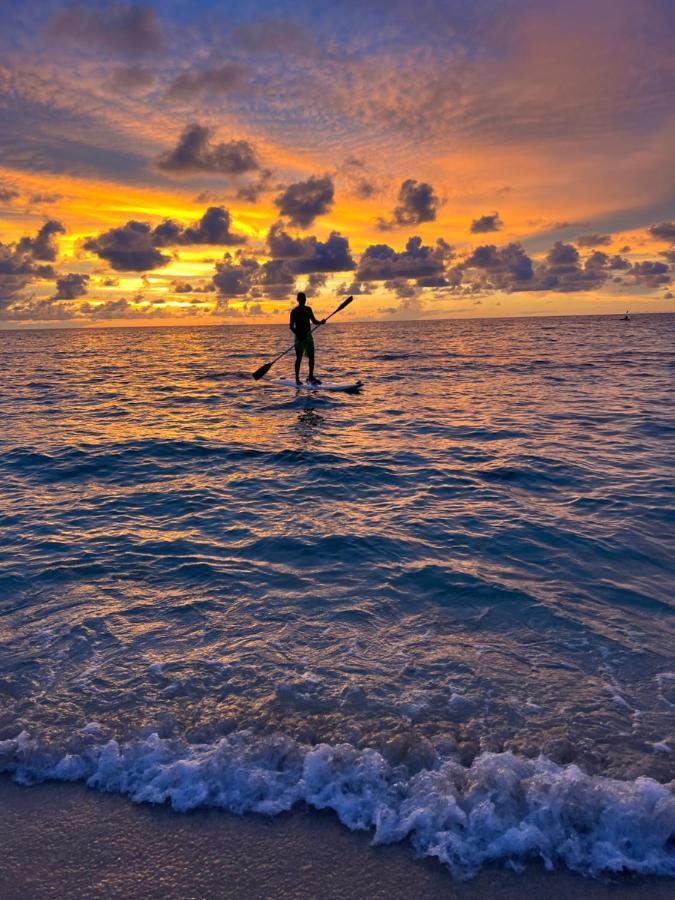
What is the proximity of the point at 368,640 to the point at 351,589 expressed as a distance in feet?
3.86

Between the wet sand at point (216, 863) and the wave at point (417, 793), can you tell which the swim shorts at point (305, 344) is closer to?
the wave at point (417, 793)

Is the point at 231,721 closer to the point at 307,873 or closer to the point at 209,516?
the point at 307,873

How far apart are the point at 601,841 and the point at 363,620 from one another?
2.94 metres

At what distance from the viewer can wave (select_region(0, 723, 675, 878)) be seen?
3289 millimetres

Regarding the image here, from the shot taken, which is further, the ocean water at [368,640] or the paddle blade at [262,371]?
the paddle blade at [262,371]

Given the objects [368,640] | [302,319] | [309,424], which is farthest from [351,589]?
[302,319]

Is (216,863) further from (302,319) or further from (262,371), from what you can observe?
(262,371)

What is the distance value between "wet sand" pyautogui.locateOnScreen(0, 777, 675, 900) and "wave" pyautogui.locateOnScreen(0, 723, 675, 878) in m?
0.09

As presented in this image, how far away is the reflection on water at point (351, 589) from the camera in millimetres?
4441

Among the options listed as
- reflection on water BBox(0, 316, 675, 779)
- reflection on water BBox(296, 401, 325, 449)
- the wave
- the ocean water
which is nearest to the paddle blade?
reflection on water BBox(296, 401, 325, 449)

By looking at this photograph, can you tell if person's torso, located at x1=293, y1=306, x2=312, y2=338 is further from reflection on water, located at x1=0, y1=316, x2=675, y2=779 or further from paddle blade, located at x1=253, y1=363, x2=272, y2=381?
reflection on water, located at x1=0, y1=316, x2=675, y2=779

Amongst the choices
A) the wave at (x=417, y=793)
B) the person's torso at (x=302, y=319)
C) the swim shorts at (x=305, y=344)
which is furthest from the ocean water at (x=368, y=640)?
the swim shorts at (x=305, y=344)

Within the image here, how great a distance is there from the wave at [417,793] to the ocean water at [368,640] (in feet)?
0.05

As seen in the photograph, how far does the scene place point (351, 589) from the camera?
21.8ft
